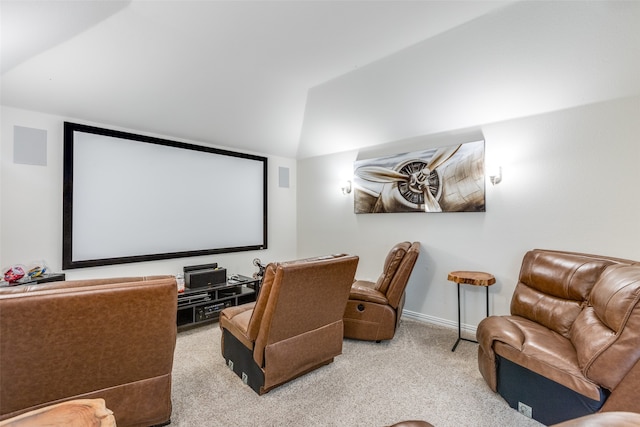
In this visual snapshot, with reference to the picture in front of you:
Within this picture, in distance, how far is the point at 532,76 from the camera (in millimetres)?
2717

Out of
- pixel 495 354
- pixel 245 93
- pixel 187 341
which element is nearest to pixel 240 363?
pixel 187 341

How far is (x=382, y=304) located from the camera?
9.93ft

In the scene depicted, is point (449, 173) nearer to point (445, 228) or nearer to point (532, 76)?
point (445, 228)

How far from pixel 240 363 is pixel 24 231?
2.59 meters

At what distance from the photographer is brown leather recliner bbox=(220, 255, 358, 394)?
2.00 m

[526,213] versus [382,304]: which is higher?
[526,213]

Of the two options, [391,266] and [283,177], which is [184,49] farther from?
[391,266]

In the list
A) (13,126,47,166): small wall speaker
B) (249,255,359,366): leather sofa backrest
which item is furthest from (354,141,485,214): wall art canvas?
(13,126,47,166): small wall speaker

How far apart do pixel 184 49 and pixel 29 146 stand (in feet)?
6.19

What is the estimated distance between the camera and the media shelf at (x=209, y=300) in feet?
11.2

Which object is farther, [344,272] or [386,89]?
[386,89]

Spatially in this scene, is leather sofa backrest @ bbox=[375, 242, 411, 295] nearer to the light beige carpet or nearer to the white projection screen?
the light beige carpet

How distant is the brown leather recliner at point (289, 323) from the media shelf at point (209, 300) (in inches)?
41.1

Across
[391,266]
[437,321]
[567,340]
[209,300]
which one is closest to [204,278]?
[209,300]
